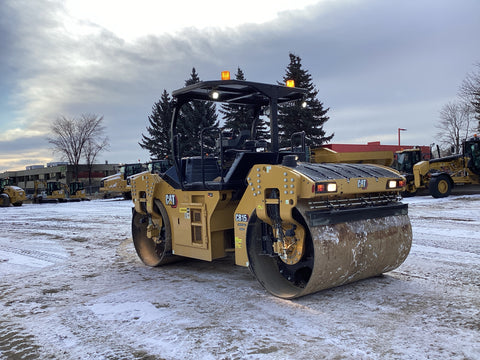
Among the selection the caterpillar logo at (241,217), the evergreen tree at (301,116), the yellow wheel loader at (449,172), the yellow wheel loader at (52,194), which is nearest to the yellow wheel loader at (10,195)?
the yellow wheel loader at (52,194)

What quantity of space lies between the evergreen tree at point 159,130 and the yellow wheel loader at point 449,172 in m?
24.9

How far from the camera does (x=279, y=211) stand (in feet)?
14.2

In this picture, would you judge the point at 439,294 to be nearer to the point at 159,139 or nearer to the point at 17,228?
the point at 17,228

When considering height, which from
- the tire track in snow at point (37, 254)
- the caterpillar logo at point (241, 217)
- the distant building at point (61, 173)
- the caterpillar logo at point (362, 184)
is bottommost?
the tire track in snow at point (37, 254)

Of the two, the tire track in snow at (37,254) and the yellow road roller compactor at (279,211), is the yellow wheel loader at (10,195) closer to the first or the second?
the tire track in snow at (37,254)

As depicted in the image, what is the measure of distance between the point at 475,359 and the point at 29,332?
12.0ft

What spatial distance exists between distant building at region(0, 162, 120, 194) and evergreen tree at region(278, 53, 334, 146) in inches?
1155

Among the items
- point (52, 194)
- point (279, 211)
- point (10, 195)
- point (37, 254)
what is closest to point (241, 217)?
point (279, 211)

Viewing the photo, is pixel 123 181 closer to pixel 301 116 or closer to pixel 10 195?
pixel 10 195

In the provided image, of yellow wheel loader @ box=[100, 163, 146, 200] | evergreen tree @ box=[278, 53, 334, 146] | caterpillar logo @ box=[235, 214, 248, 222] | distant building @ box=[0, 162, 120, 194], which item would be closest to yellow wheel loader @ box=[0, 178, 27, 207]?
yellow wheel loader @ box=[100, 163, 146, 200]

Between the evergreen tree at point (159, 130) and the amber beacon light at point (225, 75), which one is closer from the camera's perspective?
the amber beacon light at point (225, 75)

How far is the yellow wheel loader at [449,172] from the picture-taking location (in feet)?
57.3

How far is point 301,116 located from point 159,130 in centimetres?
1621

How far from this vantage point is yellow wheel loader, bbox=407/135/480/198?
17469 mm
